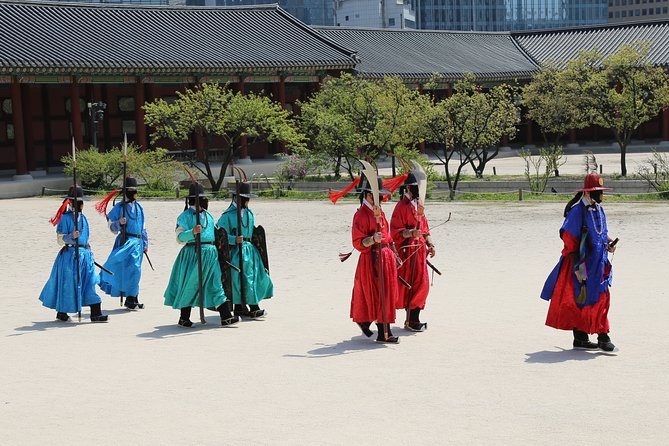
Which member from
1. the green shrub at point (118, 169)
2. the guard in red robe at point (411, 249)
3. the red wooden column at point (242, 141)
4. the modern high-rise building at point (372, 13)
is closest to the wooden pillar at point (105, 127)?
the red wooden column at point (242, 141)

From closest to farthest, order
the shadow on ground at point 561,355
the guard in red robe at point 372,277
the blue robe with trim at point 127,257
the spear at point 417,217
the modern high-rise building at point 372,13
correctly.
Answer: the shadow on ground at point 561,355 → the guard in red robe at point 372,277 → the spear at point 417,217 → the blue robe with trim at point 127,257 → the modern high-rise building at point 372,13

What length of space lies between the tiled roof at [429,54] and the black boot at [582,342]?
3242 cm

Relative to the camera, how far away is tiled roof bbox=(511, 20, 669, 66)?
47.0m

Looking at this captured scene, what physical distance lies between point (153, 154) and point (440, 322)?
870 inches

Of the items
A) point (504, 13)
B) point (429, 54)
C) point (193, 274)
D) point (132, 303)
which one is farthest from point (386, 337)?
point (504, 13)

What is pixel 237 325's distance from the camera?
10.8 metres

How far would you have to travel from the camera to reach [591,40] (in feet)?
162

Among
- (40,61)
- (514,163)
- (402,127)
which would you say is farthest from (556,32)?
(40,61)

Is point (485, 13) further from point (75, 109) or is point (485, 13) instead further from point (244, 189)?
point (244, 189)

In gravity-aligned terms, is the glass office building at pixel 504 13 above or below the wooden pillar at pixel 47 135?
above

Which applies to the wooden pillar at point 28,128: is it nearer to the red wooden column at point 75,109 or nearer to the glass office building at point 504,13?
the red wooden column at point 75,109

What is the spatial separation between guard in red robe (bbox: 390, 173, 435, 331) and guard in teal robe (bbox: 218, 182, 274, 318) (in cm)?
165

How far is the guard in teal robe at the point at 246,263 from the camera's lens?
36.3ft

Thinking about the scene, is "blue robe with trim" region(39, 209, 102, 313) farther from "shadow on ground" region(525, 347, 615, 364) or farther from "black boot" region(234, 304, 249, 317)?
"shadow on ground" region(525, 347, 615, 364)
